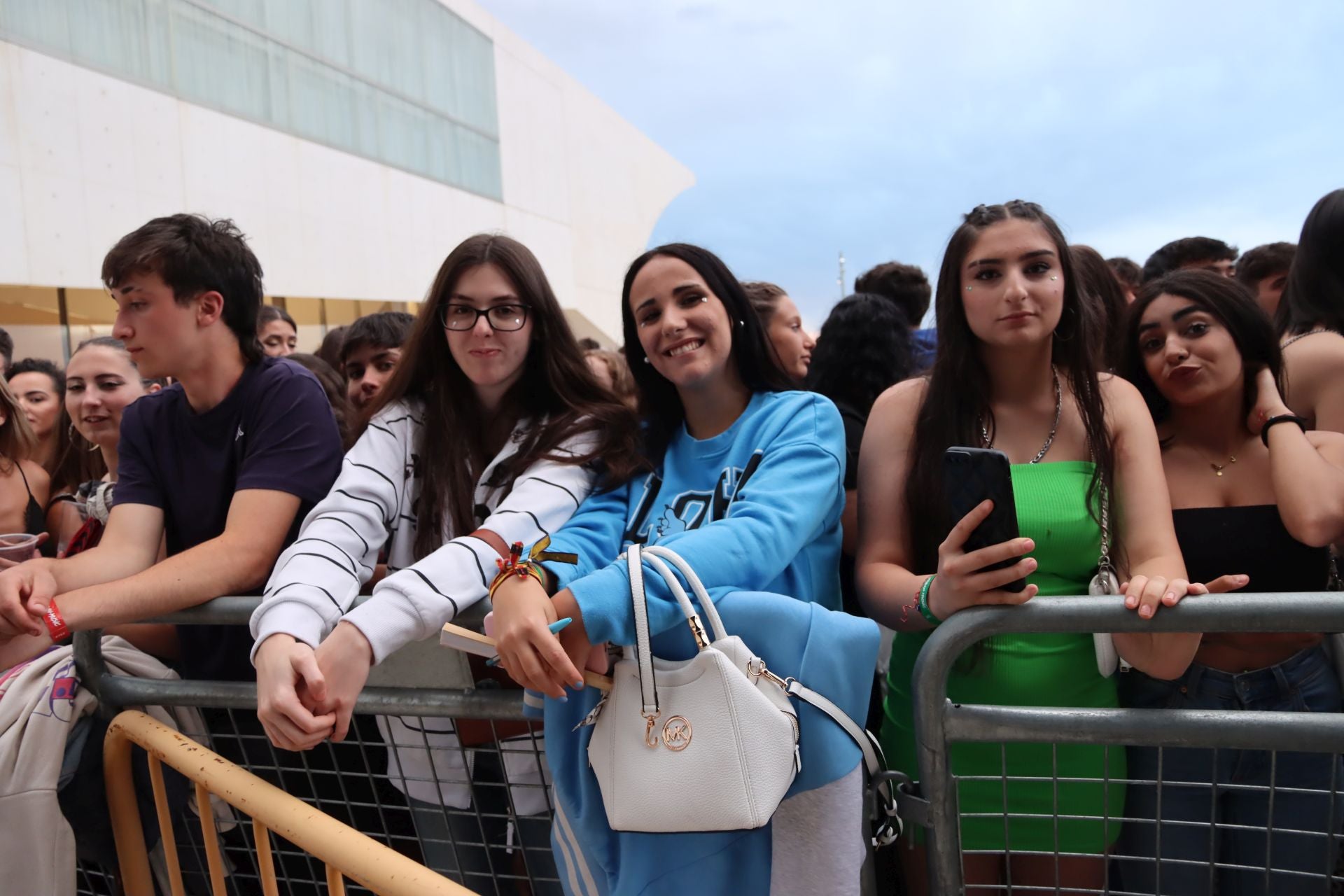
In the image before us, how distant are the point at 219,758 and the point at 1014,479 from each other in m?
1.89

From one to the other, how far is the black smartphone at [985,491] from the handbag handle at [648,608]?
0.52 metres

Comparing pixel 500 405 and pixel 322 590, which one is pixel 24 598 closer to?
pixel 322 590

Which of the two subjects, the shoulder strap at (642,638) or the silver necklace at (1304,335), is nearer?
the shoulder strap at (642,638)

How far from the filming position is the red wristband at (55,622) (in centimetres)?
226

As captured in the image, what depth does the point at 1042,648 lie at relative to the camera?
2.13 m

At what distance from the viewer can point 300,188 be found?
1870cm

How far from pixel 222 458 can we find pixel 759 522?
62.7 inches

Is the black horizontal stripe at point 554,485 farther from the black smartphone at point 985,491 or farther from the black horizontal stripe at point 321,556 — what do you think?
the black smartphone at point 985,491

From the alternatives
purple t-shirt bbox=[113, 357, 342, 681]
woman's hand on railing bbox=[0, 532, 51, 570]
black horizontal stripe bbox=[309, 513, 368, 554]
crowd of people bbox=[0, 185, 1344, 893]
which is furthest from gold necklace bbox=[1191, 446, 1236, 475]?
woman's hand on railing bbox=[0, 532, 51, 570]

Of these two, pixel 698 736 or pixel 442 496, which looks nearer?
pixel 698 736

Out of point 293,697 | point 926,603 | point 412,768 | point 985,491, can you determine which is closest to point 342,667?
point 293,697

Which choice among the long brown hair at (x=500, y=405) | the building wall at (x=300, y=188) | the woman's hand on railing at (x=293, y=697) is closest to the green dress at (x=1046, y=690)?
the long brown hair at (x=500, y=405)

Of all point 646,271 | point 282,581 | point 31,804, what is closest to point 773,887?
point 282,581

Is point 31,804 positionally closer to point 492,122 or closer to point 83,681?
point 83,681
